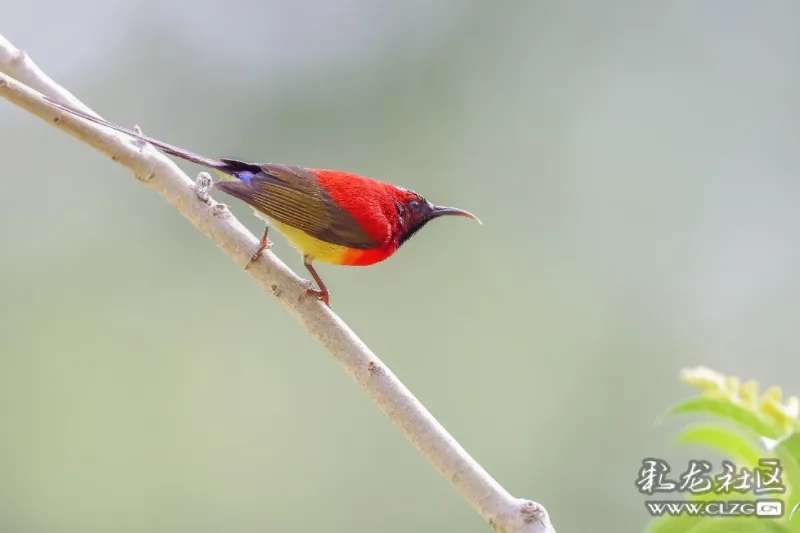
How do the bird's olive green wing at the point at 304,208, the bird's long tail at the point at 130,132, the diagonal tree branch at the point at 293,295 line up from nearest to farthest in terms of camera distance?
the diagonal tree branch at the point at 293,295
the bird's long tail at the point at 130,132
the bird's olive green wing at the point at 304,208

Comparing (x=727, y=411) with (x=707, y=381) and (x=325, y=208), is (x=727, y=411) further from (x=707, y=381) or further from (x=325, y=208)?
(x=325, y=208)

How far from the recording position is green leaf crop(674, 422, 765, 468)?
90cm

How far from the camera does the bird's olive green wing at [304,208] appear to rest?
165 cm

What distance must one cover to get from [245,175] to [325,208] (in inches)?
7.5

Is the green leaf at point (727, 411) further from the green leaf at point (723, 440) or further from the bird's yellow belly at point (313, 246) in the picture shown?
the bird's yellow belly at point (313, 246)

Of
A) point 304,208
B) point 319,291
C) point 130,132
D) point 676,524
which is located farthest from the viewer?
point 304,208

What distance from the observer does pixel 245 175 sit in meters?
1.70

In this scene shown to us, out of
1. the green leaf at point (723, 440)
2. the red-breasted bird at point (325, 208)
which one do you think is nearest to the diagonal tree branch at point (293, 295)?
the red-breasted bird at point (325, 208)

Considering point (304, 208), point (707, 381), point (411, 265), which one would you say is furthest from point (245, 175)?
point (411, 265)

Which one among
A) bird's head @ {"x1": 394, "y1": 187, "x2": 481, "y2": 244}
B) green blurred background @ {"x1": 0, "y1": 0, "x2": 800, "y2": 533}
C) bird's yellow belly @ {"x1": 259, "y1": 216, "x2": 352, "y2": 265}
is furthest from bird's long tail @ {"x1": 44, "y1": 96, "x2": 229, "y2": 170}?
green blurred background @ {"x1": 0, "y1": 0, "x2": 800, "y2": 533}

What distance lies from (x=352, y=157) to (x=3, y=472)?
76.0 inches

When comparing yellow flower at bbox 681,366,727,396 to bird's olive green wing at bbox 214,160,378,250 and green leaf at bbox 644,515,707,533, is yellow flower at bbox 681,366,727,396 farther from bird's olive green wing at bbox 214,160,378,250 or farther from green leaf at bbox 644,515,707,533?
bird's olive green wing at bbox 214,160,378,250

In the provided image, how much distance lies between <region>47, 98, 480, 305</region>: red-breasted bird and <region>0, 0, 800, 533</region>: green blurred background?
1.42m

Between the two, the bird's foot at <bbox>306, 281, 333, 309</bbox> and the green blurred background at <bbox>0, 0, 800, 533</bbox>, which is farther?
the green blurred background at <bbox>0, 0, 800, 533</bbox>
